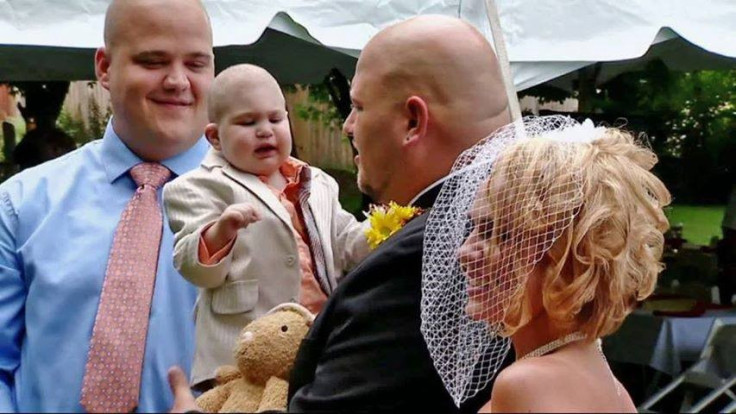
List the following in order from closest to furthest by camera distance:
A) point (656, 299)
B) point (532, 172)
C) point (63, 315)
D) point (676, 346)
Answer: point (532, 172) → point (63, 315) → point (676, 346) → point (656, 299)

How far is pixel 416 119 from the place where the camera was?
179cm

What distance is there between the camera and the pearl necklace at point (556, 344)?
62.7 inches

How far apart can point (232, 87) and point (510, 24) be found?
2.83 metres

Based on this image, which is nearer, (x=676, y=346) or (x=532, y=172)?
(x=532, y=172)

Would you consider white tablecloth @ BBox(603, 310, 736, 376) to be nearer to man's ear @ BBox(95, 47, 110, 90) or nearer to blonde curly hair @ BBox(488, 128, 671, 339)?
man's ear @ BBox(95, 47, 110, 90)

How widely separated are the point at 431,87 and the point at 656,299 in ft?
18.1

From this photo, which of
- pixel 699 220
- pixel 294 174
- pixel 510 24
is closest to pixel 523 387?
pixel 294 174

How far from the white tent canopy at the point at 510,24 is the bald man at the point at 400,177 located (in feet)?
10.4

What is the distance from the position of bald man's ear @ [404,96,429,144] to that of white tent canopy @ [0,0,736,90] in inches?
128

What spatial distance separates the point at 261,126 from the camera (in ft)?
8.46

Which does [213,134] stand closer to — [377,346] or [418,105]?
[418,105]

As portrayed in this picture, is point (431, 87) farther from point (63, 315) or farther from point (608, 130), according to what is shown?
point (63, 315)

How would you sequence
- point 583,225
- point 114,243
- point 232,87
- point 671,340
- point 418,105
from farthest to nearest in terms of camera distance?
point 671,340
point 232,87
point 114,243
point 418,105
point 583,225

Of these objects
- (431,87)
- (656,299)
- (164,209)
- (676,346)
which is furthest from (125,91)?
(656,299)
